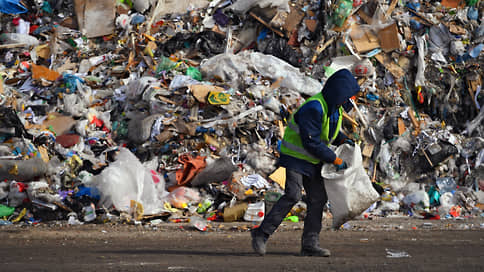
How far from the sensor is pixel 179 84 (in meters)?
7.88

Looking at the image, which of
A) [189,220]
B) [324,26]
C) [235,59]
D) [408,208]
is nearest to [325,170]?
[189,220]

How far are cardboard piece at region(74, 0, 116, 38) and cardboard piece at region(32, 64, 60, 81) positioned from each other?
175 centimetres

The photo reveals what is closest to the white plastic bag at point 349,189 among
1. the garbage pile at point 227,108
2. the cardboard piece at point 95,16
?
the garbage pile at point 227,108

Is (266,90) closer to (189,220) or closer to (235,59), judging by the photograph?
(235,59)

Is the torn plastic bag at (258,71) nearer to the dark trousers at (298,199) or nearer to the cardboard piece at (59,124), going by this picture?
the cardboard piece at (59,124)

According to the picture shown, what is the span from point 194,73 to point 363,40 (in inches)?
116

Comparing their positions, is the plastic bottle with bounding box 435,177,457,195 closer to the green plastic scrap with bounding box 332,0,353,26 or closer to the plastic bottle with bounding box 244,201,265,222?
the plastic bottle with bounding box 244,201,265,222

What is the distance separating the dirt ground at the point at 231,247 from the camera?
345cm

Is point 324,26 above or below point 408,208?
above

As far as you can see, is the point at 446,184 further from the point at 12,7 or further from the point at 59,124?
the point at 12,7

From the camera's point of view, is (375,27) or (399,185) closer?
(399,185)

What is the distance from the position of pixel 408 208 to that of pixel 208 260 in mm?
4087

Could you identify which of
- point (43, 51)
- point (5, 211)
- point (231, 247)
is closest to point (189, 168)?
point (5, 211)

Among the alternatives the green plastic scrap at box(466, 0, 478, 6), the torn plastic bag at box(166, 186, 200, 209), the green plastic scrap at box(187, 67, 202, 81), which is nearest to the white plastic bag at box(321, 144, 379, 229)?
the torn plastic bag at box(166, 186, 200, 209)
